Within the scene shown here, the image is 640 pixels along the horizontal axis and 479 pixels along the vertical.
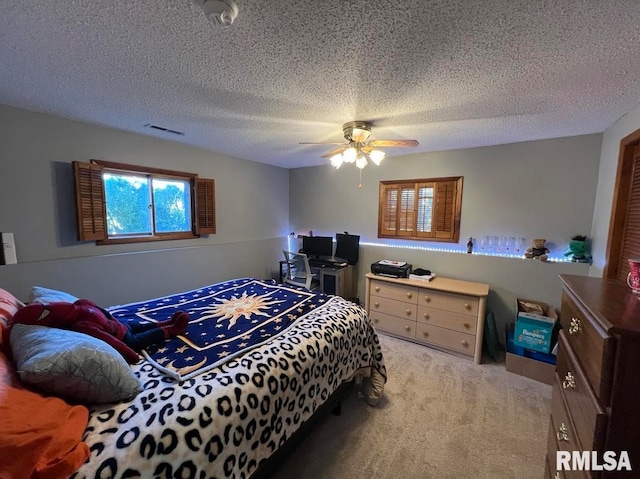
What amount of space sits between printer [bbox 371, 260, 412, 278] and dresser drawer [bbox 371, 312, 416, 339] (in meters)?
0.53

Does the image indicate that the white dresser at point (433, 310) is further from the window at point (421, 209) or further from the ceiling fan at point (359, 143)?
the ceiling fan at point (359, 143)

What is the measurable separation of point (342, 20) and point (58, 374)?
183cm

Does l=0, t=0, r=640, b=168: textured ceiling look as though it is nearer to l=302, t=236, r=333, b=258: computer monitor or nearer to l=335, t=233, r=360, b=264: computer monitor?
l=335, t=233, r=360, b=264: computer monitor

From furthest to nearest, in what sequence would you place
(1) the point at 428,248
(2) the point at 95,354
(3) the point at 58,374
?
(1) the point at 428,248 → (2) the point at 95,354 → (3) the point at 58,374

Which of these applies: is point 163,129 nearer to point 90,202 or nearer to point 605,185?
point 90,202

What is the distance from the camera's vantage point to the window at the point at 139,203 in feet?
8.46

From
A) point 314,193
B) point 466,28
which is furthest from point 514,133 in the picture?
point 314,193

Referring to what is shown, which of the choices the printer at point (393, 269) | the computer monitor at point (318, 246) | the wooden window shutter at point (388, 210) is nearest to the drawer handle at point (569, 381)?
the printer at point (393, 269)

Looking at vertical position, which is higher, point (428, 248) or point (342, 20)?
point (342, 20)

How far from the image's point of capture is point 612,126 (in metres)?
2.35

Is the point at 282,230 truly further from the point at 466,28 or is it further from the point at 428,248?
the point at 466,28

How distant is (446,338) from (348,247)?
1.86 meters

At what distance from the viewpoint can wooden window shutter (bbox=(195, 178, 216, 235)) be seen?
3537 millimetres

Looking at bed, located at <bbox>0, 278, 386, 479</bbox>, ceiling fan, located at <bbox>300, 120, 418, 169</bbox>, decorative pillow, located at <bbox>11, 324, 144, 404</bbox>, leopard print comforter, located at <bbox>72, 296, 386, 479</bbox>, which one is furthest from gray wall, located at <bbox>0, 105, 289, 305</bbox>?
ceiling fan, located at <bbox>300, 120, 418, 169</bbox>
